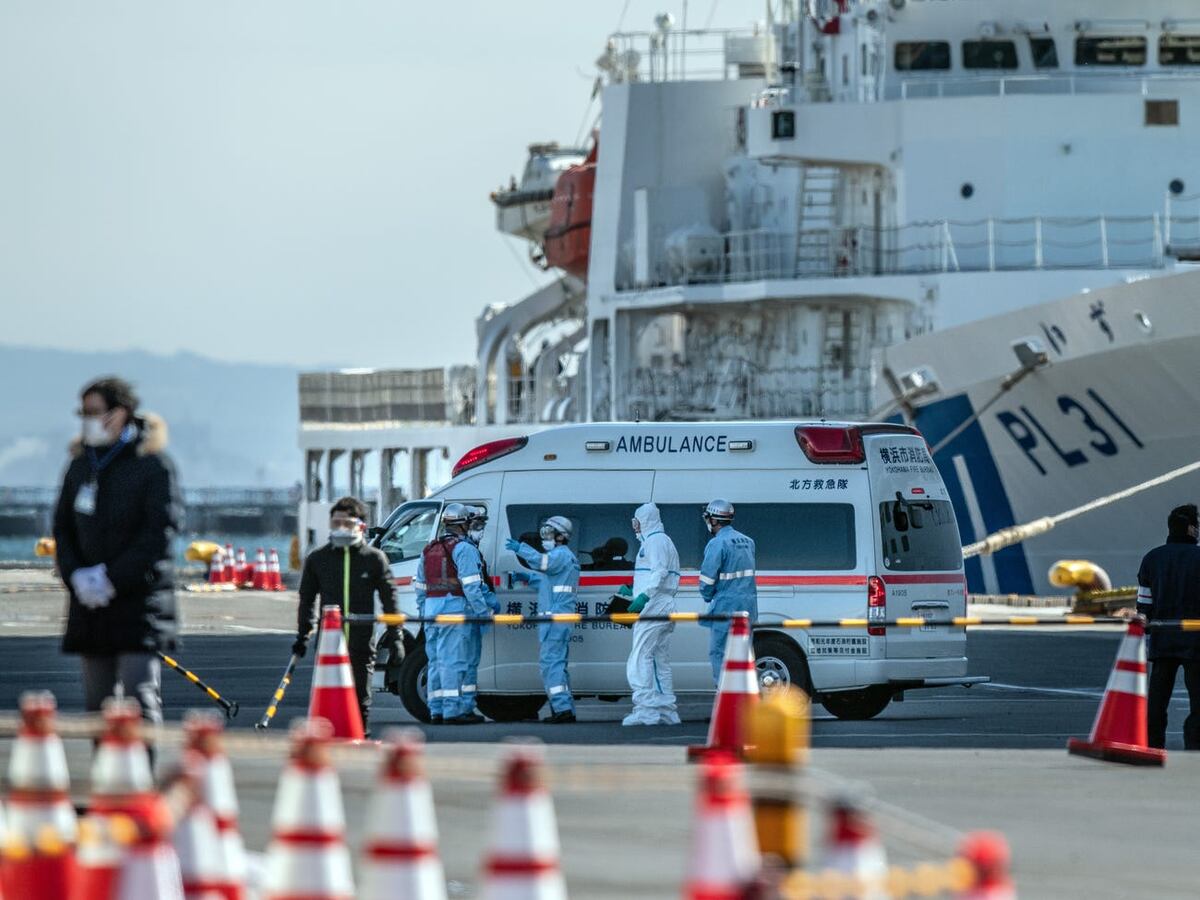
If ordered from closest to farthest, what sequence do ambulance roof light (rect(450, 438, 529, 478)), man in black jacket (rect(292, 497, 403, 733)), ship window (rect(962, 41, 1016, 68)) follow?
man in black jacket (rect(292, 497, 403, 733)), ambulance roof light (rect(450, 438, 529, 478)), ship window (rect(962, 41, 1016, 68))

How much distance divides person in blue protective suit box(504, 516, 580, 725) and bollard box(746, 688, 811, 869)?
34.1ft

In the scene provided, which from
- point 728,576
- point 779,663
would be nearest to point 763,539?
point 779,663

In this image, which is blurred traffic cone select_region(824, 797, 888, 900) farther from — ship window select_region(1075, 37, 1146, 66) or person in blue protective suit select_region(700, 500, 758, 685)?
ship window select_region(1075, 37, 1146, 66)

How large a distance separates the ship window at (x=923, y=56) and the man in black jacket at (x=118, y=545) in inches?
1204

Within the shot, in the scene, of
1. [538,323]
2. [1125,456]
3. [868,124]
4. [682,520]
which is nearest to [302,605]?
[682,520]

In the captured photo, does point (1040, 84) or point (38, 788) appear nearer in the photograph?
point (38, 788)

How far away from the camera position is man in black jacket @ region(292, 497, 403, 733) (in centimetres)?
1552

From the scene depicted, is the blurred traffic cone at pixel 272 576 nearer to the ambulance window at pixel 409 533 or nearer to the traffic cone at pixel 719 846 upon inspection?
the ambulance window at pixel 409 533

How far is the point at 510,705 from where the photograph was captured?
61.2ft

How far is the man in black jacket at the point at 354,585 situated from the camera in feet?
50.9

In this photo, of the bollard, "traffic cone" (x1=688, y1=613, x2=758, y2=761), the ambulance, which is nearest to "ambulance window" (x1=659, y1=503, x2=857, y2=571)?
the ambulance

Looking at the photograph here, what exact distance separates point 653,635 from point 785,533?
136 centimetres

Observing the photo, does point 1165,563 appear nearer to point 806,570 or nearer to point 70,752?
point 806,570

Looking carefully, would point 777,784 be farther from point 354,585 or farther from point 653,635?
point 653,635
